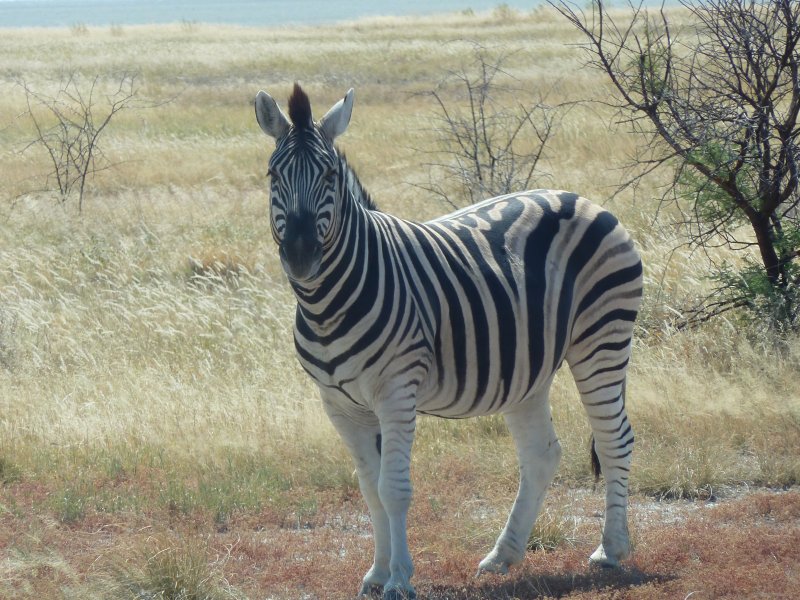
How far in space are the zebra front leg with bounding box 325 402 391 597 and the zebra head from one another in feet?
2.65

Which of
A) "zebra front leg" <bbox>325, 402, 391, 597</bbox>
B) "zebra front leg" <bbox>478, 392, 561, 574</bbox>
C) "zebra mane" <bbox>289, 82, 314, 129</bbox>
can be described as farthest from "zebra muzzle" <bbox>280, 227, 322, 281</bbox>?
"zebra front leg" <bbox>478, 392, 561, 574</bbox>

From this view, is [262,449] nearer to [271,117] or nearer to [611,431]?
[611,431]

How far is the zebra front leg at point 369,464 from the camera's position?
15.3 ft

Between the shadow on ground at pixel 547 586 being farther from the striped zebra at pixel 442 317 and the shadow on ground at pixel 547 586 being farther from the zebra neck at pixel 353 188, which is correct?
the zebra neck at pixel 353 188

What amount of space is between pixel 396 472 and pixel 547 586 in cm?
109

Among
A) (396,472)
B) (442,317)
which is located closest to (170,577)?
(396,472)

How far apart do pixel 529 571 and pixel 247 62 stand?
122 feet

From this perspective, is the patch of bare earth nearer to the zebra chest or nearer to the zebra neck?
the zebra chest

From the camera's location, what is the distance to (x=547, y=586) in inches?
188

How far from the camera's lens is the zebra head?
13.3 feet

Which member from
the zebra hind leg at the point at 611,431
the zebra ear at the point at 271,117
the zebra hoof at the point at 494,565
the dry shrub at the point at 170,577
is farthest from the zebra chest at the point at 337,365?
the zebra hind leg at the point at 611,431

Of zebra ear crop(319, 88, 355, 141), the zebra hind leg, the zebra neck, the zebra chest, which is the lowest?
the zebra hind leg

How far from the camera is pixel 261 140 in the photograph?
70.9ft

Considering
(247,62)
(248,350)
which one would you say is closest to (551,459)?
(248,350)
